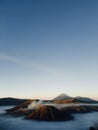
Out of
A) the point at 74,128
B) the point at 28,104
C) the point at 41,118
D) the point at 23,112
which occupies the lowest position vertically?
the point at 74,128

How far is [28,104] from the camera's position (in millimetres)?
133250

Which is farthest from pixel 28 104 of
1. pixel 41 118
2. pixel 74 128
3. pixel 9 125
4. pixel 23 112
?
pixel 74 128

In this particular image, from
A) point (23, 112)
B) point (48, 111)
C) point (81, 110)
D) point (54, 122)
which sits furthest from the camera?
point (81, 110)

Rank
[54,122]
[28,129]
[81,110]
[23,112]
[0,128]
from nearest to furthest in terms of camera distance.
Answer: [0,128] < [28,129] < [54,122] < [23,112] < [81,110]

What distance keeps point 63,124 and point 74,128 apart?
5680 mm

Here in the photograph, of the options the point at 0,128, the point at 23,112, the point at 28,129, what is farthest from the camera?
the point at 23,112

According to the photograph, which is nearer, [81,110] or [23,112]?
[23,112]

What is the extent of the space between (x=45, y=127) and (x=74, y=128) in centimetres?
1170

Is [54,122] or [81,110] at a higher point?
[81,110]

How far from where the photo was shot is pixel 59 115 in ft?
306

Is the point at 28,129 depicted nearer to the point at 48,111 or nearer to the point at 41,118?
the point at 41,118

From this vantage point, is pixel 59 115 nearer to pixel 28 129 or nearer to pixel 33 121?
pixel 33 121

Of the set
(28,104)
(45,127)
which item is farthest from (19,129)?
(28,104)

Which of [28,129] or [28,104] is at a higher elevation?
[28,104]
